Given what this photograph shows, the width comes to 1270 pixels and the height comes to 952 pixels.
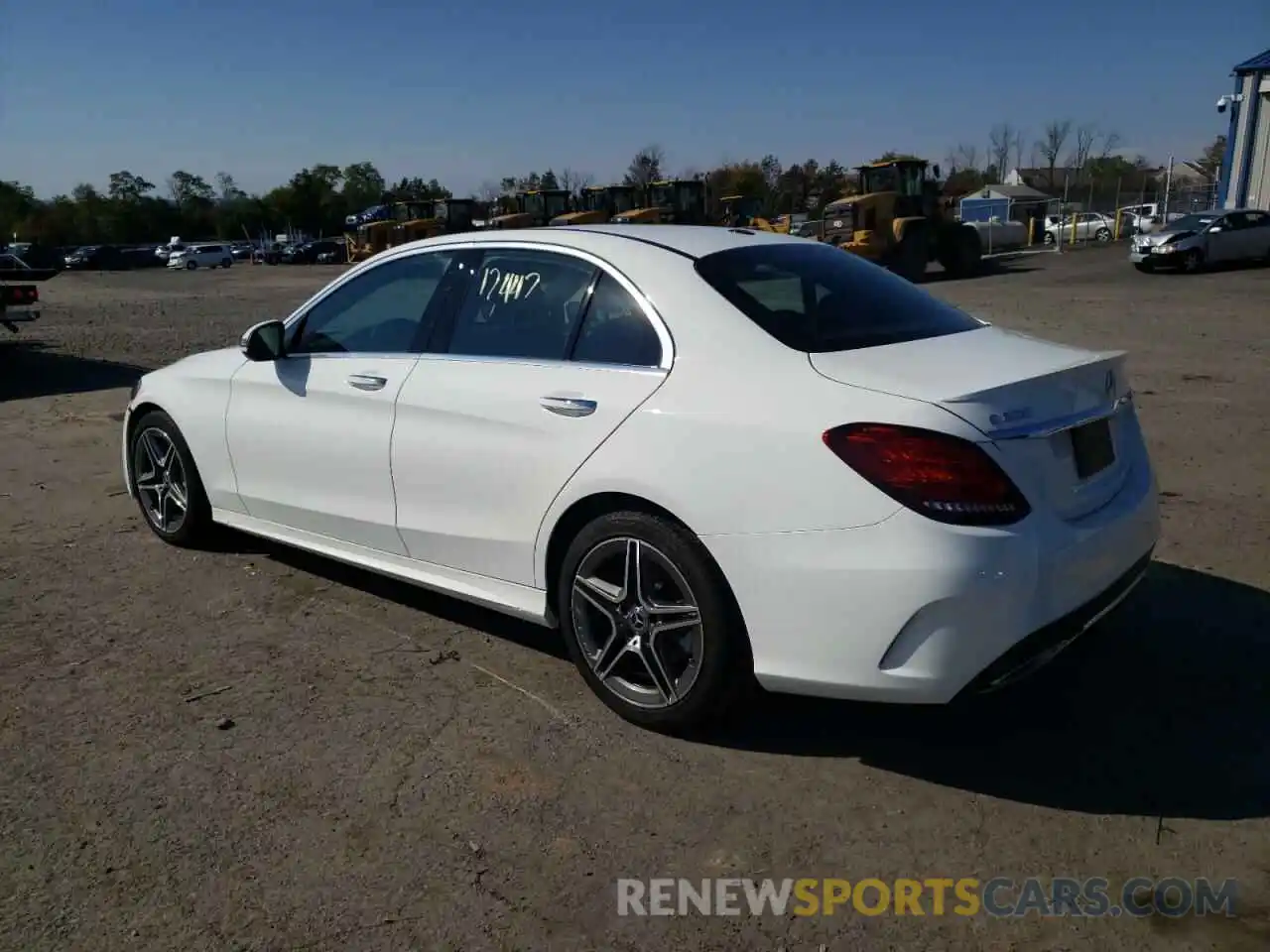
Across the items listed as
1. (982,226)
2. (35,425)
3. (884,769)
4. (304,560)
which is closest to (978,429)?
(884,769)

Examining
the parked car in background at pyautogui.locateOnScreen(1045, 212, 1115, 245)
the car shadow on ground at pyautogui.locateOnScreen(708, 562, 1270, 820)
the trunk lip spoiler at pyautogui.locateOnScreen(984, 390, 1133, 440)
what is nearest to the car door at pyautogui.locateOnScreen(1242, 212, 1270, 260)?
the parked car in background at pyautogui.locateOnScreen(1045, 212, 1115, 245)

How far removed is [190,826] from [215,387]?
2.52 metres

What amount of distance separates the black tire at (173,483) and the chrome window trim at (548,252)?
0.94m

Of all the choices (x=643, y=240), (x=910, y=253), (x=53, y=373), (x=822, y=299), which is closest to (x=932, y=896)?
(x=822, y=299)

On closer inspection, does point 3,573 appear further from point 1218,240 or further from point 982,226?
point 982,226

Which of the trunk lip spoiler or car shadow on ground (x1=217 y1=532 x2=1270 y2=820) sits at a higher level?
the trunk lip spoiler

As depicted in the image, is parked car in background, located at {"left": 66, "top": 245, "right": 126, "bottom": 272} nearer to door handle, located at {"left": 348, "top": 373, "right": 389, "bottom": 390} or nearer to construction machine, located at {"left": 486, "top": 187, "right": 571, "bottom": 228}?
construction machine, located at {"left": 486, "top": 187, "right": 571, "bottom": 228}

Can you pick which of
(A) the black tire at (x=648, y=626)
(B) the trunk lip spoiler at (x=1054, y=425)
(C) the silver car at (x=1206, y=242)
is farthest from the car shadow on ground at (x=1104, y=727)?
(C) the silver car at (x=1206, y=242)

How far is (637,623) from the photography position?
328 centimetres

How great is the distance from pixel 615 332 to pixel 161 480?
3.05m

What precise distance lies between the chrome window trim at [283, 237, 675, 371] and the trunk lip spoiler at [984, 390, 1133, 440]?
1.02m

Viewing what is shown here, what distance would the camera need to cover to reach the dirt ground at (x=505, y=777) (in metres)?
2.49

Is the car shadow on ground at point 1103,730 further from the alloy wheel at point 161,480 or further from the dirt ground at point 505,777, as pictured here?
the alloy wheel at point 161,480

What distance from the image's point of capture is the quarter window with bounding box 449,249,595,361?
362cm
